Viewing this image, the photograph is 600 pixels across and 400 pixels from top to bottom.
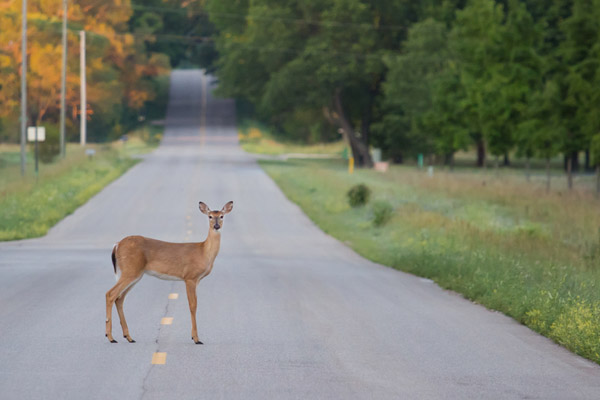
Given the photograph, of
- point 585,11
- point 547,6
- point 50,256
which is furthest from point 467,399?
point 547,6

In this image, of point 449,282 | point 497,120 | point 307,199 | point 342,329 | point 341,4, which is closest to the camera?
point 342,329

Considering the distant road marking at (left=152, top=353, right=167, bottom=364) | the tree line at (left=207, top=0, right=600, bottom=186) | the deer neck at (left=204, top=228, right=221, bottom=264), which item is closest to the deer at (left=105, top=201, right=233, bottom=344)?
the deer neck at (left=204, top=228, right=221, bottom=264)

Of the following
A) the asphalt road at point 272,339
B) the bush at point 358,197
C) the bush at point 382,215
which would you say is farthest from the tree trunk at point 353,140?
the asphalt road at point 272,339

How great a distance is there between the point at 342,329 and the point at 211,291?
4334 millimetres

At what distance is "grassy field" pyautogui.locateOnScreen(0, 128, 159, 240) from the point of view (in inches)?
1336

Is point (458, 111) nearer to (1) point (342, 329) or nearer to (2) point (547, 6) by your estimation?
(2) point (547, 6)

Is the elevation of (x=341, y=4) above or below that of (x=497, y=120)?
above

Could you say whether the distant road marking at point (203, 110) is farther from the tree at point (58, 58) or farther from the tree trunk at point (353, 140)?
the tree trunk at point (353, 140)

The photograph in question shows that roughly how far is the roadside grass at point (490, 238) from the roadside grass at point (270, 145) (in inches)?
1508

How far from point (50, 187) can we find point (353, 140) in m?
37.1

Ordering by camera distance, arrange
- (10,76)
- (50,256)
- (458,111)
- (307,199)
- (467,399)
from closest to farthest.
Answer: (467,399)
(50,256)
(307,199)
(458,111)
(10,76)

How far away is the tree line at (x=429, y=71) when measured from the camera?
48.4 meters

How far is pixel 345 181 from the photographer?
53469 mm

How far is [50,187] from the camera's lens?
1801 inches
